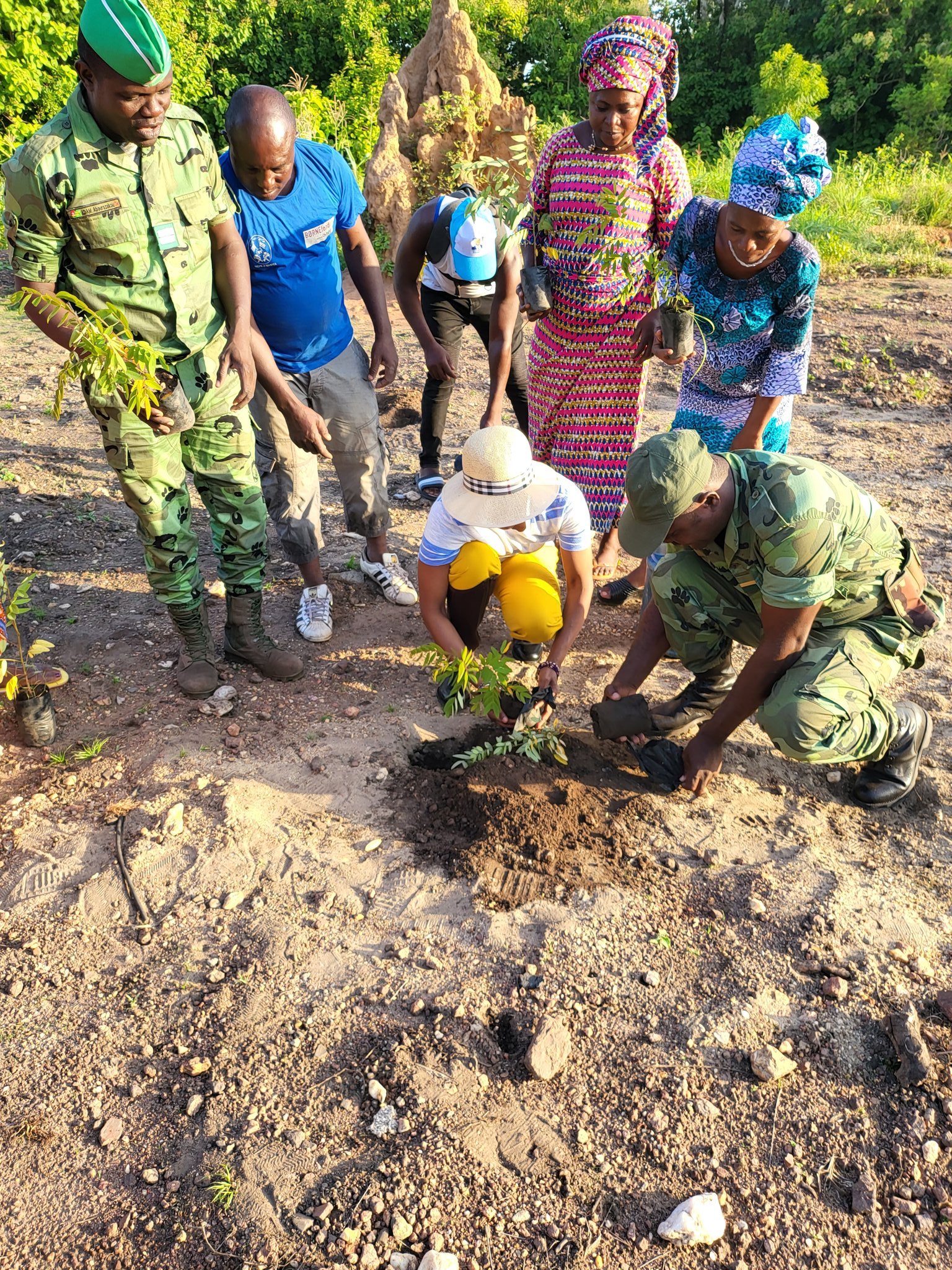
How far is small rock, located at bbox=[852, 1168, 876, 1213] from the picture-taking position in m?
1.79

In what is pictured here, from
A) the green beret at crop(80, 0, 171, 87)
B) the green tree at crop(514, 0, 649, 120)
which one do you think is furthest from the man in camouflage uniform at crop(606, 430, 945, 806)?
the green tree at crop(514, 0, 649, 120)

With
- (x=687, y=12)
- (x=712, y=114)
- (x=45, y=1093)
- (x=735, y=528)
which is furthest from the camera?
(x=687, y=12)

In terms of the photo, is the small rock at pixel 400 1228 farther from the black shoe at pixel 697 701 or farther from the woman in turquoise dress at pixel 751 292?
the woman in turquoise dress at pixel 751 292

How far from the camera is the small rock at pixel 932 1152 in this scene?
1.87 meters

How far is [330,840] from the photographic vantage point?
2635 millimetres

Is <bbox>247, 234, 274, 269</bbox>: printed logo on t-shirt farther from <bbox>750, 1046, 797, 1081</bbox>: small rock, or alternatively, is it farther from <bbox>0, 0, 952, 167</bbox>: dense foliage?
<bbox>0, 0, 952, 167</bbox>: dense foliage

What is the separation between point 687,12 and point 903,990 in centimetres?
2865

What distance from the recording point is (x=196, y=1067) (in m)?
2.03

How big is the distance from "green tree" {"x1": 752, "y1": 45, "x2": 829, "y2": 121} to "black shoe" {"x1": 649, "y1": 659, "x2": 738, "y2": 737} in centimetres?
1739

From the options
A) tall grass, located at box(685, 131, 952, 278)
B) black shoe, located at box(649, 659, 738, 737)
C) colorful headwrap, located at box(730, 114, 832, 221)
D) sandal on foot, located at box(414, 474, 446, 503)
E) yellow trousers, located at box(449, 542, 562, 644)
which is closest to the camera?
colorful headwrap, located at box(730, 114, 832, 221)

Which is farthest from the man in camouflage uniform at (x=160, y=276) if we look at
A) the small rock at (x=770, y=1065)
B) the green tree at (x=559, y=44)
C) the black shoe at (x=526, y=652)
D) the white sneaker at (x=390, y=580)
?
the green tree at (x=559, y=44)

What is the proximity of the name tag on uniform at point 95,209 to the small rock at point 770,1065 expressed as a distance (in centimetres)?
284

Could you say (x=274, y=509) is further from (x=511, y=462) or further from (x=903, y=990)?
(x=903, y=990)

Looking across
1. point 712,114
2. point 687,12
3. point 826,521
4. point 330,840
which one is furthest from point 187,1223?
point 687,12
